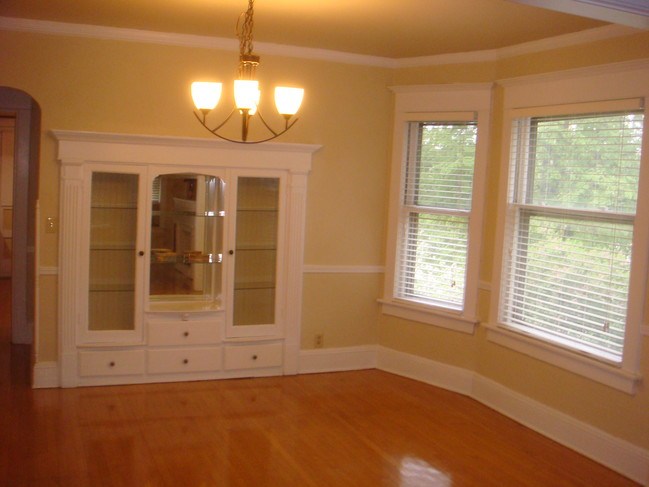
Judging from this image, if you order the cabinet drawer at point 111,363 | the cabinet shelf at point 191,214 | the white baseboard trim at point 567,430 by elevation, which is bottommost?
the white baseboard trim at point 567,430

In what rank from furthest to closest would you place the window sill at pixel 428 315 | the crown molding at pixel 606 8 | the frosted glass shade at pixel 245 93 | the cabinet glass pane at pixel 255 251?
the cabinet glass pane at pixel 255 251 → the window sill at pixel 428 315 → the frosted glass shade at pixel 245 93 → the crown molding at pixel 606 8

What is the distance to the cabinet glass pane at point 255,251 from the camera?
5.20m

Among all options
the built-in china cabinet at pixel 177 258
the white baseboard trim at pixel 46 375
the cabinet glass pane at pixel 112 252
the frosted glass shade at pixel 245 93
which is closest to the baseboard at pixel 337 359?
the built-in china cabinet at pixel 177 258

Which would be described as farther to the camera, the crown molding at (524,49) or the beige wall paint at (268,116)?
the beige wall paint at (268,116)

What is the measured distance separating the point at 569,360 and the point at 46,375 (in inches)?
138

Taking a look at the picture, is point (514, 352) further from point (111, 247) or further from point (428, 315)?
point (111, 247)

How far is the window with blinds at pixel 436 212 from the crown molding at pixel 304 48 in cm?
48

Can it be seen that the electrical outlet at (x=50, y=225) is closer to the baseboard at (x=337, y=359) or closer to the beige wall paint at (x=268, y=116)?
the beige wall paint at (x=268, y=116)

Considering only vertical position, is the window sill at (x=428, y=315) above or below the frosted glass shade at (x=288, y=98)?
below

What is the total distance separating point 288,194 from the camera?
5273 millimetres

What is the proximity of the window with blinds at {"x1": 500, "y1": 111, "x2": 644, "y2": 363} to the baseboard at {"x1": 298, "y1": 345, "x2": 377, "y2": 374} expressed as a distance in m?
1.30

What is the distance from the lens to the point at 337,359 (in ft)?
18.3

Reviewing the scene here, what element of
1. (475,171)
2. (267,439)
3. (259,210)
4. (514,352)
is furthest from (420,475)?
(259,210)

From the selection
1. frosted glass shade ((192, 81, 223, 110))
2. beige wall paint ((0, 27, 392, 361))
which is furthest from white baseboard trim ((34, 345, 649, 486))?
frosted glass shade ((192, 81, 223, 110))
